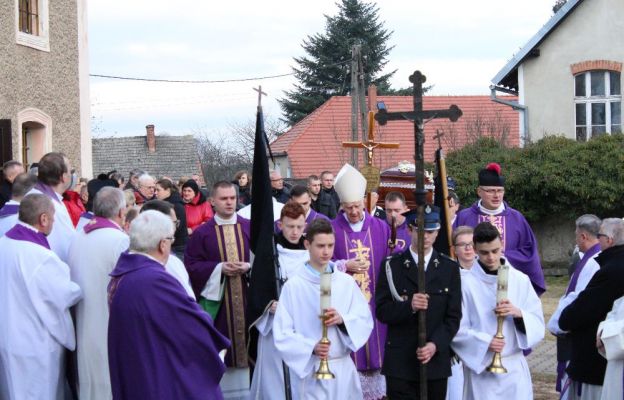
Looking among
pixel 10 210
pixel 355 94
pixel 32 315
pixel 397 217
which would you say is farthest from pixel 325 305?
pixel 355 94

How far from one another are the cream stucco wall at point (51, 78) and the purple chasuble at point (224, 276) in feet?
37.4

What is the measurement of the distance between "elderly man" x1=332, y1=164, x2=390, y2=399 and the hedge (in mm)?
14335

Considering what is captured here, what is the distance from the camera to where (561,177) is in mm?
23406

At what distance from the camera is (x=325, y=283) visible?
22.8 ft

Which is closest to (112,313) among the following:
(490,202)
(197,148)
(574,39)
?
(490,202)

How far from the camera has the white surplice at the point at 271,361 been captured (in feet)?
27.4

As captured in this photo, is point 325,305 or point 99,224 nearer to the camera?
point 325,305

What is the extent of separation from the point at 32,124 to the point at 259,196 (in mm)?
13774

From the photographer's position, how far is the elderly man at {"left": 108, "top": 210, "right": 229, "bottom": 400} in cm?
603

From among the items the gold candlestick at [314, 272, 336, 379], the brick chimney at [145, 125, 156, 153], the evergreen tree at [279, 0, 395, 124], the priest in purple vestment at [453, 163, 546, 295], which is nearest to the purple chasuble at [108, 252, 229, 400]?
the gold candlestick at [314, 272, 336, 379]

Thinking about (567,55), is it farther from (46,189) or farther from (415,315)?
(415,315)

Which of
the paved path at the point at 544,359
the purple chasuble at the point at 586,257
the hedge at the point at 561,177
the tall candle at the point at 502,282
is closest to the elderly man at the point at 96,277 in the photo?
the tall candle at the point at 502,282

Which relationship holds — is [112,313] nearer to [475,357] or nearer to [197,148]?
[475,357]

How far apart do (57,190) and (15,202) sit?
0.41 metres
